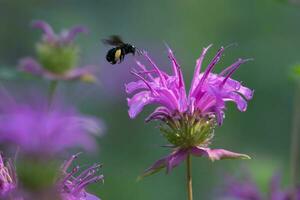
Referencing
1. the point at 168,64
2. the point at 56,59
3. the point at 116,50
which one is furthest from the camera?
the point at 168,64

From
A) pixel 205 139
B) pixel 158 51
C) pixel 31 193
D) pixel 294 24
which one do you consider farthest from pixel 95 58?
pixel 31 193

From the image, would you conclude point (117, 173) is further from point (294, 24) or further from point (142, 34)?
point (294, 24)

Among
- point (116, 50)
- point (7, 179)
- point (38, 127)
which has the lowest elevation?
point (7, 179)

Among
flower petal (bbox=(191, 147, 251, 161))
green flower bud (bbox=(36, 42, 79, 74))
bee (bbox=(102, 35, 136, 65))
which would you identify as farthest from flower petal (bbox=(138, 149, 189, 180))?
green flower bud (bbox=(36, 42, 79, 74))

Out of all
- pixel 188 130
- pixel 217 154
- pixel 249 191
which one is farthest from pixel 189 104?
pixel 249 191

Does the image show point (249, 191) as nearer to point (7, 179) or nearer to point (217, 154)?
point (217, 154)

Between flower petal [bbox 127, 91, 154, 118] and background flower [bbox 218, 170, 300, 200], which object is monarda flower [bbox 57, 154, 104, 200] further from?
background flower [bbox 218, 170, 300, 200]
